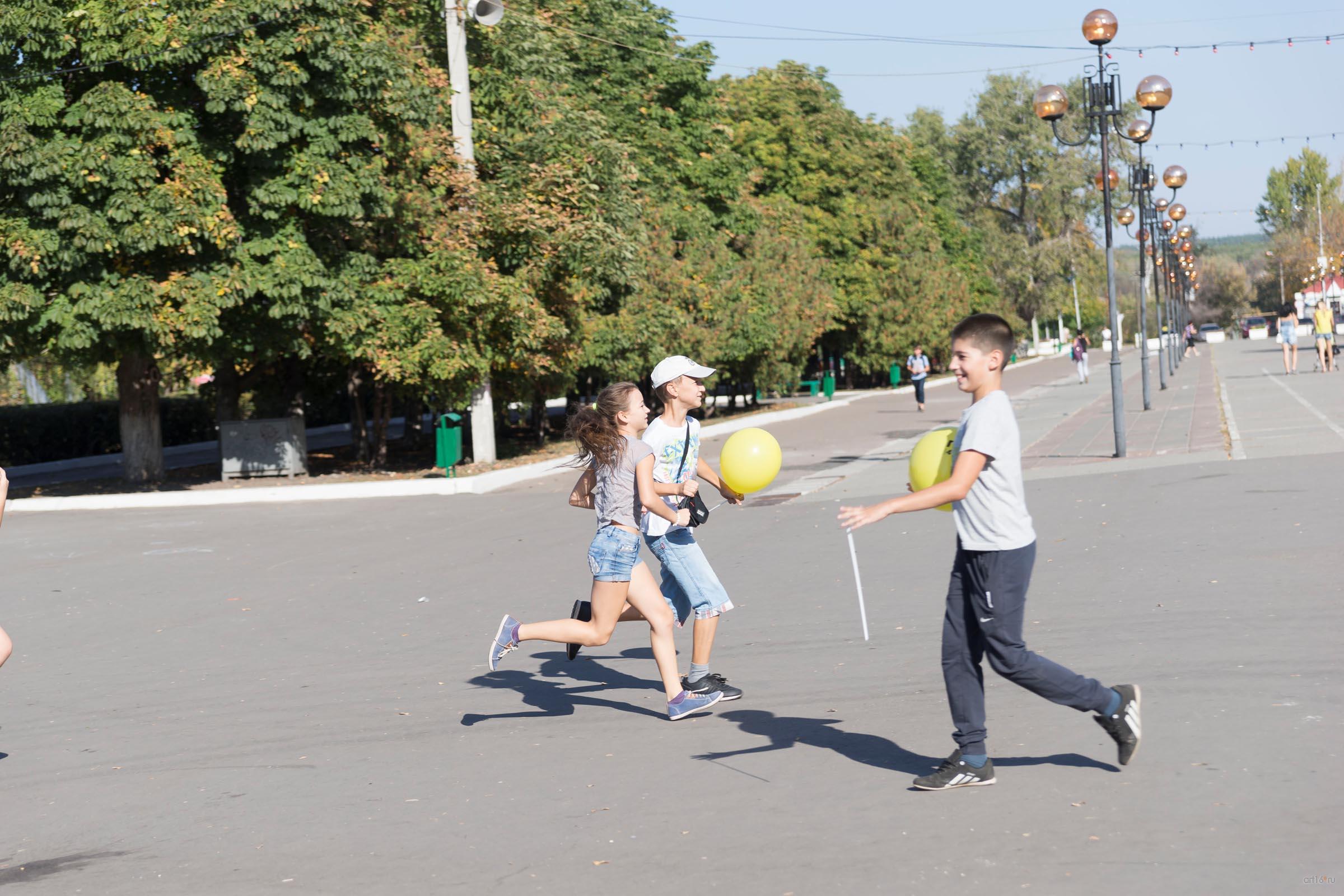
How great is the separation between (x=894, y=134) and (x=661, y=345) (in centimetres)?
3724

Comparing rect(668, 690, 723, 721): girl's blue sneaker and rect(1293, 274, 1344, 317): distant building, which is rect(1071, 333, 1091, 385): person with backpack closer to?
rect(1293, 274, 1344, 317): distant building

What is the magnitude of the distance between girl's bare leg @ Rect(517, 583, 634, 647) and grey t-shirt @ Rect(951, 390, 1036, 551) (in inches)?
79.1

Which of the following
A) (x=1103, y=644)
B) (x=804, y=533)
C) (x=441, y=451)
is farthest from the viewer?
(x=441, y=451)

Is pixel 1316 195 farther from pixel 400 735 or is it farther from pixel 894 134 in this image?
pixel 400 735

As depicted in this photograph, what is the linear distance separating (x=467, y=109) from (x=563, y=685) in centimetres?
1828

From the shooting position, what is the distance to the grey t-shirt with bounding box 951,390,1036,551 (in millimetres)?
5109

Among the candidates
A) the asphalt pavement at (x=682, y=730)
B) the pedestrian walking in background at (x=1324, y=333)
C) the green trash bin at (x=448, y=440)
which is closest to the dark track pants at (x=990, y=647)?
the asphalt pavement at (x=682, y=730)

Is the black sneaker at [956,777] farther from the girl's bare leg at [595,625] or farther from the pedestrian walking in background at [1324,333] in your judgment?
the pedestrian walking in background at [1324,333]

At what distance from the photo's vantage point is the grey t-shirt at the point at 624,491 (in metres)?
6.66

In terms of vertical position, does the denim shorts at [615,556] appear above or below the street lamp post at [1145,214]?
below

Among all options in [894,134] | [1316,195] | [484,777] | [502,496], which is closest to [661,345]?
[502,496]

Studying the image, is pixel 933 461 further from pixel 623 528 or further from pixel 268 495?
pixel 268 495

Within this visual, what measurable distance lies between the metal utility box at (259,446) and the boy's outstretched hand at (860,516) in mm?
20814

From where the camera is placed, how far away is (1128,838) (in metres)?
4.53
